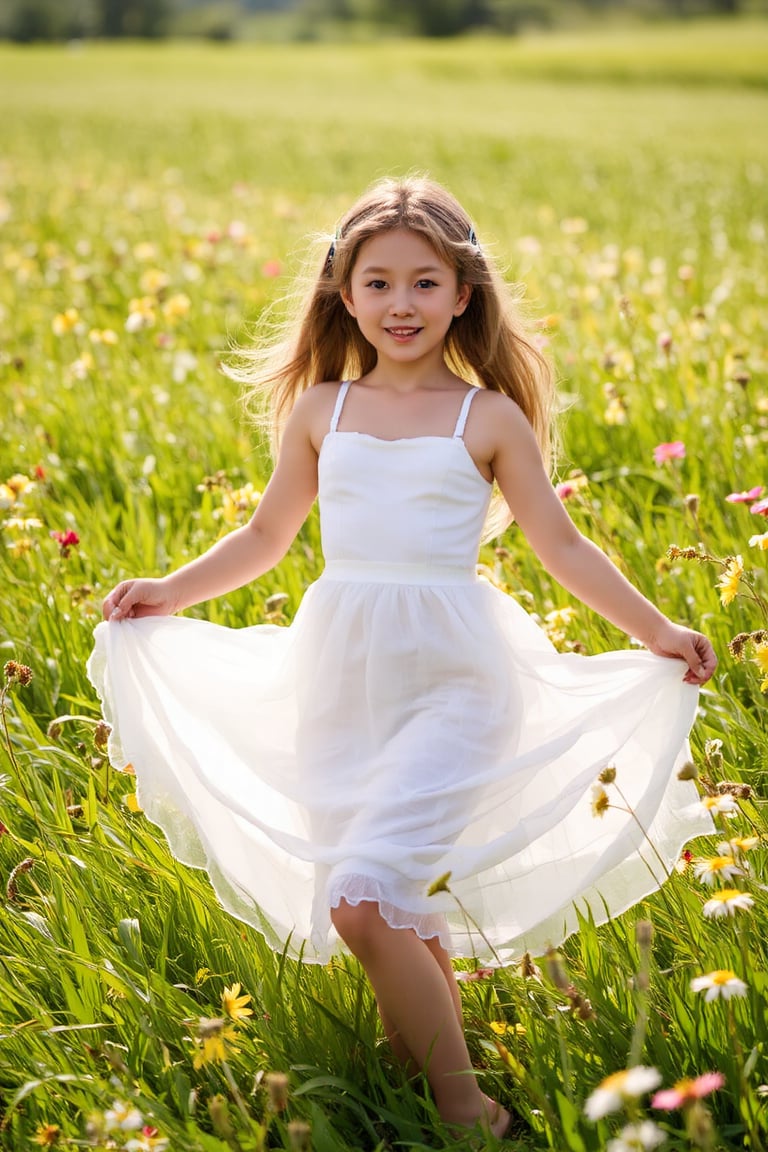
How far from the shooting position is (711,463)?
13.0 ft

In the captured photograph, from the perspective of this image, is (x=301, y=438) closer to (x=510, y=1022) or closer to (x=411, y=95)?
(x=510, y=1022)

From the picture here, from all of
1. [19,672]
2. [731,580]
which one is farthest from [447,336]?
[19,672]

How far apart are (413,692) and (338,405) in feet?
1.94

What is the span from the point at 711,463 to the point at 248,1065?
97.8 inches

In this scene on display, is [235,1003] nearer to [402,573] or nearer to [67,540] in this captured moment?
[402,573]

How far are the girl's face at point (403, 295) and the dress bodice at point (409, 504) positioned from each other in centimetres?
14

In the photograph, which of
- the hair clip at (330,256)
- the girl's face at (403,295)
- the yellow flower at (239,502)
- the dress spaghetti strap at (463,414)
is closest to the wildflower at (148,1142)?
the dress spaghetti strap at (463,414)

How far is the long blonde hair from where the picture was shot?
2.45 meters

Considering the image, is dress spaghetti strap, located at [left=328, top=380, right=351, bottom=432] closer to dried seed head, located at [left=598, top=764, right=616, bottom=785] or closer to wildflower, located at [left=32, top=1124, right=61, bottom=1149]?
dried seed head, located at [left=598, top=764, right=616, bottom=785]

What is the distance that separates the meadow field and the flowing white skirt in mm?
85

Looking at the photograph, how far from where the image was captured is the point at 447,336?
8.61ft

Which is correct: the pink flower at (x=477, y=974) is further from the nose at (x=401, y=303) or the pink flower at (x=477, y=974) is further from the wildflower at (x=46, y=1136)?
the nose at (x=401, y=303)

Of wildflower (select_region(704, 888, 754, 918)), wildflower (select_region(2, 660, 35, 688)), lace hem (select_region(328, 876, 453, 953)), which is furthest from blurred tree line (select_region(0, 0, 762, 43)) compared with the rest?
wildflower (select_region(704, 888, 754, 918))

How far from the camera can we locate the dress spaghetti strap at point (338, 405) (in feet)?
8.11
